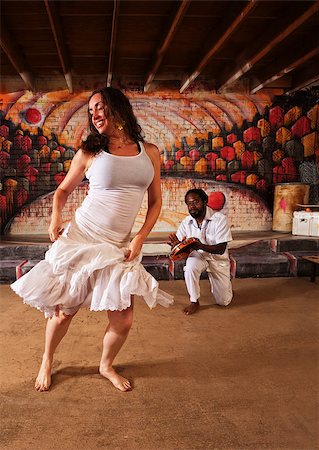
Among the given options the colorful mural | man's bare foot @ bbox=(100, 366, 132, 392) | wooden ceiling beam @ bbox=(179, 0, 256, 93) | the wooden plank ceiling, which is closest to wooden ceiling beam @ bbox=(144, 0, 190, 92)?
the wooden plank ceiling

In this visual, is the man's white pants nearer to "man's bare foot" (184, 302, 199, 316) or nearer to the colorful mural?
"man's bare foot" (184, 302, 199, 316)

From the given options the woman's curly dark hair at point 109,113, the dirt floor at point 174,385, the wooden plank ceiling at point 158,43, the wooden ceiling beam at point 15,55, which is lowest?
the dirt floor at point 174,385

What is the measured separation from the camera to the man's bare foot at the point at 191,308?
3.44 meters

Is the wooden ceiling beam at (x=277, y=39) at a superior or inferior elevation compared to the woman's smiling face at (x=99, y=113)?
superior

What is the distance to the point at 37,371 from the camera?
2303mm

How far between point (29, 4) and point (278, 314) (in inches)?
136

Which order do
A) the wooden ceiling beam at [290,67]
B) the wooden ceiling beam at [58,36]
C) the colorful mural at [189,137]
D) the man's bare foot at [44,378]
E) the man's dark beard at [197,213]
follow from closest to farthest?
the man's bare foot at [44,378], the wooden ceiling beam at [58,36], the man's dark beard at [197,213], the wooden ceiling beam at [290,67], the colorful mural at [189,137]

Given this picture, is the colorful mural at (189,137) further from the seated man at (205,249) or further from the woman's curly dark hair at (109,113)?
the woman's curly dark hair at (109,113)

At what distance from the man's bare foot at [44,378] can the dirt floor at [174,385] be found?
0.14 ft

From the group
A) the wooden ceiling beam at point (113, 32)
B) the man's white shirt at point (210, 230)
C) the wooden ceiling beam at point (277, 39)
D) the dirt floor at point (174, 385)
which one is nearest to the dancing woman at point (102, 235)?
the dirt floor at point (174, 385)

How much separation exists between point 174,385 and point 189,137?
4.48 meters

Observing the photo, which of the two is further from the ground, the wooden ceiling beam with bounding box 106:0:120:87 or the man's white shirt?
the wooden ceiling beam with bounding box 106:0:120:87

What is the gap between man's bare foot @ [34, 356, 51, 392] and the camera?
6.78 ft

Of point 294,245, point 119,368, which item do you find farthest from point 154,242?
point 119,368
